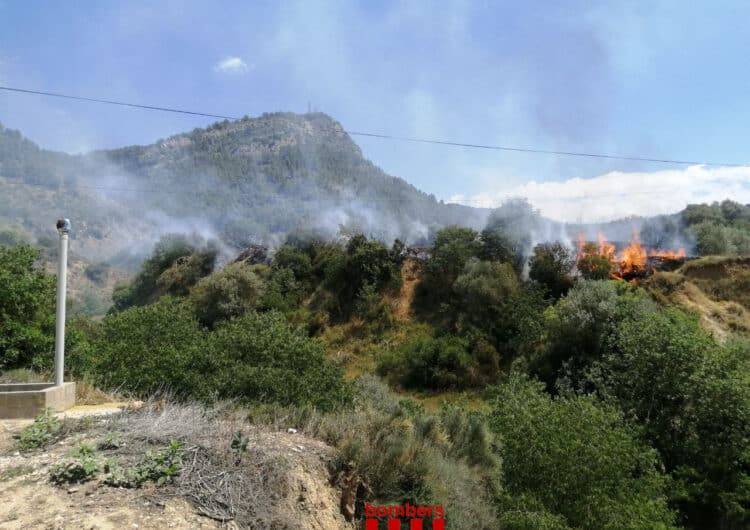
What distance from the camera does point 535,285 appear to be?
83.1 feet

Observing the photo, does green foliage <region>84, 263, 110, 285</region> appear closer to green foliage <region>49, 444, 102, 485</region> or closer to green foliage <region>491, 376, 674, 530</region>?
green foliage <region>491, 376, 674, 530</region>

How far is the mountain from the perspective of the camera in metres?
61.2

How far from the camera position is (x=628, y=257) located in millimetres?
25719

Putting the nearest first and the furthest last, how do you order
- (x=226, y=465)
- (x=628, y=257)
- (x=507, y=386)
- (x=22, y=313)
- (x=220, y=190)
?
(x=226, y=465), (x=22, y=313), (x=507, y=386), (x=628, y=257), (x=220, y=190)

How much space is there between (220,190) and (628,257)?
75.8 m

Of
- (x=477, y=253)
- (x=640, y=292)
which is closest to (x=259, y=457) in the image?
(x=640, y=292)

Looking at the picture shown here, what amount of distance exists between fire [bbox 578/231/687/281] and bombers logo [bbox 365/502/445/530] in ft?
68.0

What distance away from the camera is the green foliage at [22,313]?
12.0 meters

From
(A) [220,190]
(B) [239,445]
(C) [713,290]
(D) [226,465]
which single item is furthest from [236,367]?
(A) [220,190]

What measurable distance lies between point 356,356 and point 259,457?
20845mm

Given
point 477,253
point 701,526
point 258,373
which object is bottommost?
point 701,526

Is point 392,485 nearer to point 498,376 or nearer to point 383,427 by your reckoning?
point 383,427

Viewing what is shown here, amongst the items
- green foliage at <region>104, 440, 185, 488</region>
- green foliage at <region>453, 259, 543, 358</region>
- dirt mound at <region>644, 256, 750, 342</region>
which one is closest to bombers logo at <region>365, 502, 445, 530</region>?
green foliage at <region>104, 440, 185, 488</region>

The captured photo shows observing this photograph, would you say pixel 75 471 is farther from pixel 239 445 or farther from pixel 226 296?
pixel 226 296
